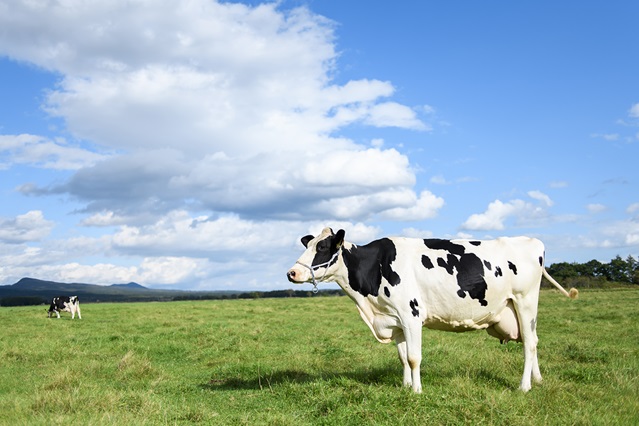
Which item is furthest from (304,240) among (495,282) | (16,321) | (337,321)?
(16,321)

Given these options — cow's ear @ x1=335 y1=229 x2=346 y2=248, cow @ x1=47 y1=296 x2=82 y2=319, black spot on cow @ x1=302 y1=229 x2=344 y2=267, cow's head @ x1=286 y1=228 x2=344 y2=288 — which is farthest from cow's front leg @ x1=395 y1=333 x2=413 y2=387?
cow @ x1=47 y1=296 x2=82 y2=319

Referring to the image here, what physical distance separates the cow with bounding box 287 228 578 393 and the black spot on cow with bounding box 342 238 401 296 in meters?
0.02

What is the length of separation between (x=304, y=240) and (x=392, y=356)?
473 centimetres

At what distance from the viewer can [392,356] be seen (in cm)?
1249

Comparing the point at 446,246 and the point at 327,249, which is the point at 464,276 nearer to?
the point at 446,246

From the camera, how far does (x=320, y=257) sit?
8.70 meters

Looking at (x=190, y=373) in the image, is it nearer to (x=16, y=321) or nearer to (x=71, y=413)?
(x=71, y=413)

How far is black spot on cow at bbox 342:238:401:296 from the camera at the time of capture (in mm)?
8633

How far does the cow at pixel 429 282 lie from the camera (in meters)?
8.44

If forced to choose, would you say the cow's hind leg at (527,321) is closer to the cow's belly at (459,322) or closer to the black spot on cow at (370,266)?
the cow's belly at (459,322)

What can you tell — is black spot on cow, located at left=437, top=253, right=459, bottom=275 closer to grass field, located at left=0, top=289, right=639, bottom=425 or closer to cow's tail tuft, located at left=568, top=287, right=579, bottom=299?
grass field, located at left=0, top=289, right=639, bottom=425

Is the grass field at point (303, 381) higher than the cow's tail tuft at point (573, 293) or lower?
lower

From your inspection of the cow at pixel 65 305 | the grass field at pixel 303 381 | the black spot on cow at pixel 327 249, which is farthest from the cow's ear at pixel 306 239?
the cow at pixel 65 305

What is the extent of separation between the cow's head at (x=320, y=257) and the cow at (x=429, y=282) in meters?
0.02
